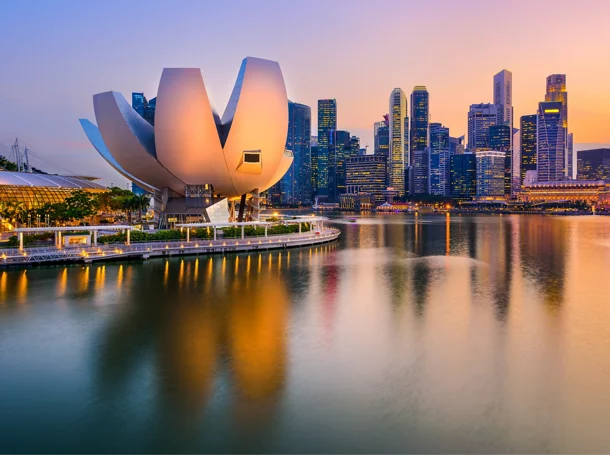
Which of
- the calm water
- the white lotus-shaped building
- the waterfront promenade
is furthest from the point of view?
the white lotus-shaped building

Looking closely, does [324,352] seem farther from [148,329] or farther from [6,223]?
[6,223]

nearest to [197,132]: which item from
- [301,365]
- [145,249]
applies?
[145,249]

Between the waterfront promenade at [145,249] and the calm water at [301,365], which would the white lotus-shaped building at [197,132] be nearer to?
the waterfront promenade at [145,249]

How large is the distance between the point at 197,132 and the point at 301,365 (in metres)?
30.8

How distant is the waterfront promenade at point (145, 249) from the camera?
92.4ft

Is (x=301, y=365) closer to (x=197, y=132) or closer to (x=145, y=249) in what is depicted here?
(x=145, y=249)

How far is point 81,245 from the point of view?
3192 cm

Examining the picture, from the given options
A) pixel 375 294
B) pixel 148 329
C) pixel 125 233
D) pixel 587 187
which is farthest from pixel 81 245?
pixel 587 187

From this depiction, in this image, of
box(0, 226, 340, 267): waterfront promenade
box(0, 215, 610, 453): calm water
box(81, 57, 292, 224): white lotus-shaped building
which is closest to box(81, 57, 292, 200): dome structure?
box(81, 57, 292, 224): white lotus-shaped building

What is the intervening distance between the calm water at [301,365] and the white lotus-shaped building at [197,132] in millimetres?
18054

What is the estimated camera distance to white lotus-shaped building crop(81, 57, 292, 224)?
126ft

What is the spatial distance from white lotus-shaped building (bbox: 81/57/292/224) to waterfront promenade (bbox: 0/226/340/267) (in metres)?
8.15

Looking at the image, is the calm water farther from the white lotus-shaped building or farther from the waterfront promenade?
the white lotus-shaped building

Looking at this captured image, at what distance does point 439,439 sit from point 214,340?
7863 millimetres
